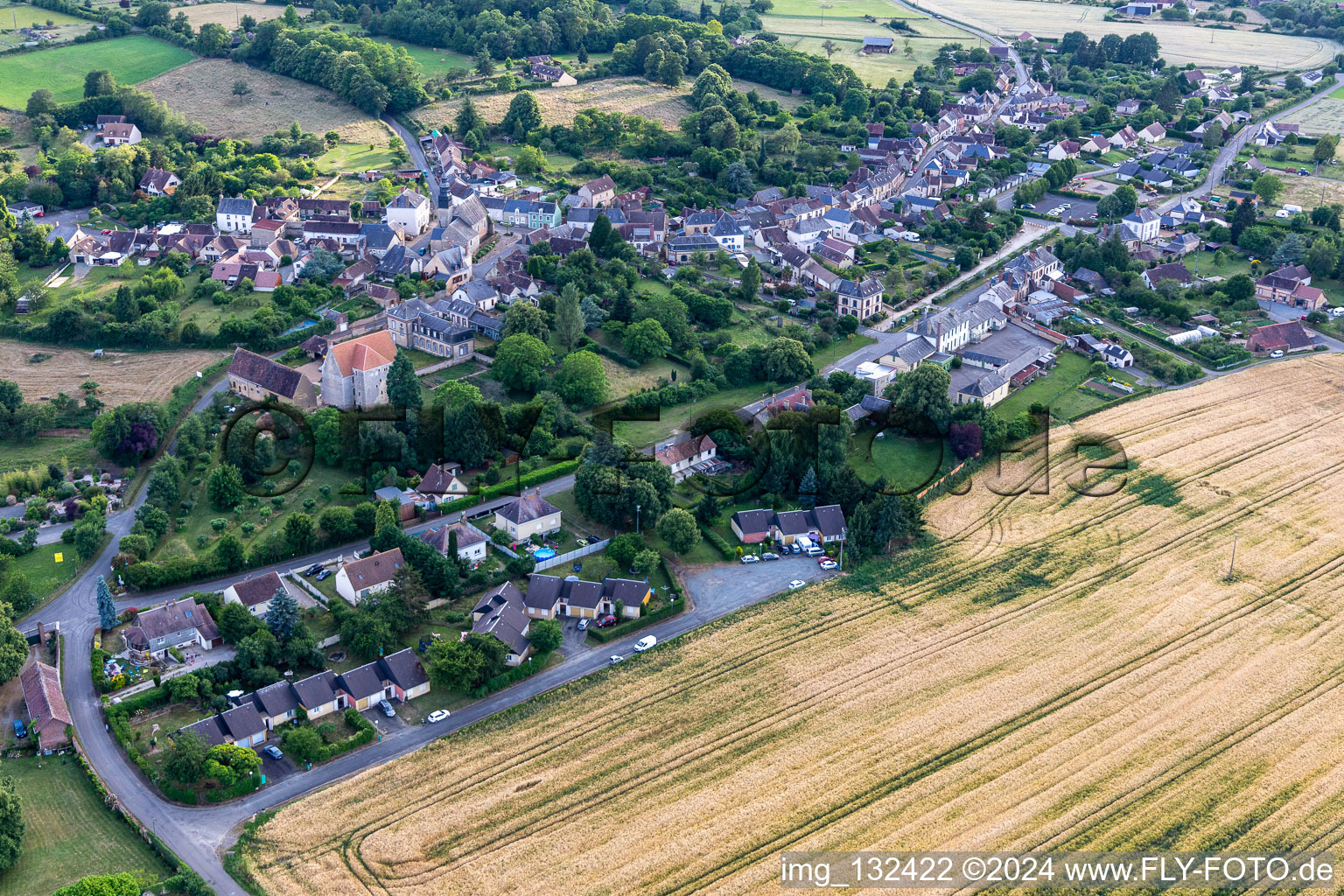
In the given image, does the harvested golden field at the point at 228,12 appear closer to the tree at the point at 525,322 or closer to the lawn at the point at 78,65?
the lawn at the point at 78,65

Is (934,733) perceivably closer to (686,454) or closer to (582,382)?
(686,454)

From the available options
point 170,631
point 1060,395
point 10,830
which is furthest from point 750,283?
point 10,830

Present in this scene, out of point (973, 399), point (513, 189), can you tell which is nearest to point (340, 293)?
point (513, 189)

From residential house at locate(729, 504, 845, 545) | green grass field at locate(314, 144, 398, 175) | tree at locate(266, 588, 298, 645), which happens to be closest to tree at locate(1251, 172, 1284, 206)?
residential house at locate(729, 504, 845, 545)

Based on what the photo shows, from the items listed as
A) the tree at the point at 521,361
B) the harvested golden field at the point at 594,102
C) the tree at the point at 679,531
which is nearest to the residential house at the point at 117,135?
the harvested golden field at the point at 594,102

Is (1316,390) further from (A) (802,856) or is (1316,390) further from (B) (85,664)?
(B) (85,664)
